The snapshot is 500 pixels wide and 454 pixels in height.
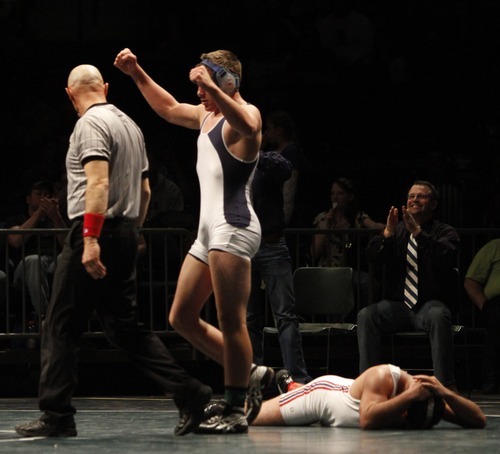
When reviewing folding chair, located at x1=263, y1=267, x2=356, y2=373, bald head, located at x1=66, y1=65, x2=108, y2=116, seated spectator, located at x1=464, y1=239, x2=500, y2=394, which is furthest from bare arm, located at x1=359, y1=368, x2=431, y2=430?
seated spectator, located at x1=464, y1=239, x2=500, y2=394

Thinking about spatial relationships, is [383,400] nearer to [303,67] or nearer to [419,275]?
[419,275]

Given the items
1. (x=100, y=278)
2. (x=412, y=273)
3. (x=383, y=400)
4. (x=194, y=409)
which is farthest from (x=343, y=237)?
(x=100, y=278)

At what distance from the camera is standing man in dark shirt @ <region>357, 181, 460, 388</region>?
31.7ft

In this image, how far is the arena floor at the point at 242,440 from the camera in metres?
6.33

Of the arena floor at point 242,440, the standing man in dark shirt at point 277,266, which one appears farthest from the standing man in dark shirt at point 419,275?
the arena floor at point 242,440

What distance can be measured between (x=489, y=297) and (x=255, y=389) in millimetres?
3690

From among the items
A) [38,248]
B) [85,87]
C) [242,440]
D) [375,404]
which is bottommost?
[242,440]

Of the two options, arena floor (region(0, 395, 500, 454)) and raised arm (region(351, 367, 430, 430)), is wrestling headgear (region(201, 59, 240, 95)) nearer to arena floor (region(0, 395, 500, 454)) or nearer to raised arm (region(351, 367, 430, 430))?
raised arm (region(351, 367, 430, 430))

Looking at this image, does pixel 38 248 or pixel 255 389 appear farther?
pixel 38 248

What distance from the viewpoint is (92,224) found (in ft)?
21.2

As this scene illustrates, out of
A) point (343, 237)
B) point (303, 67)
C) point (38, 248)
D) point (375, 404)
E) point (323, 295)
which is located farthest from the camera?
point (303, 67)

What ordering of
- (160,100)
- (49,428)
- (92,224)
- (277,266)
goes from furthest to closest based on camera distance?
(277,266) < (160,100) < (49,428) < (92,224)

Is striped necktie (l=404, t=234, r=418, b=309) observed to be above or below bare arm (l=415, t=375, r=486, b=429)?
above

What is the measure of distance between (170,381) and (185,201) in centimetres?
557
